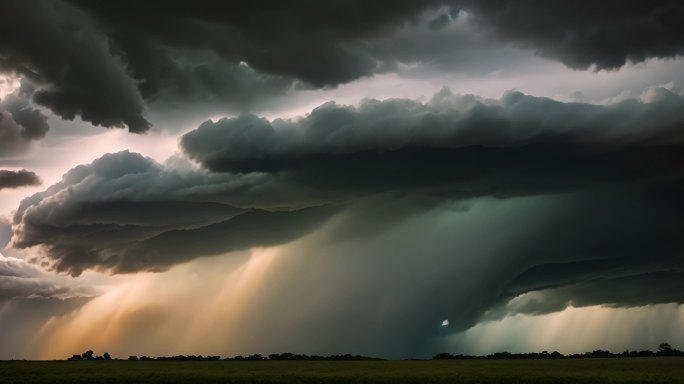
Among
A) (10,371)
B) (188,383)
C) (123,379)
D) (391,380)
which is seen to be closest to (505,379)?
(391,380)

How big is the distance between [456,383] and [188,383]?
4038 centimetres

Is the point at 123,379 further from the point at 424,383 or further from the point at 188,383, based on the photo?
the point at 424,383

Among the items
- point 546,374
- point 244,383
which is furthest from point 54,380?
point 546,374

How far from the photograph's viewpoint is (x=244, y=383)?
102312mm

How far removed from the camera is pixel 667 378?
10375 centimetres

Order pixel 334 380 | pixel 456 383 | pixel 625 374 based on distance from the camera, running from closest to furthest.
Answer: pixel 456 383
pixel 334 380
pixel 625 374

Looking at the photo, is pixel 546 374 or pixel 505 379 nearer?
pixel 505 379

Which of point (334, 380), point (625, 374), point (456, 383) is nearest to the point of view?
point (456, 383)

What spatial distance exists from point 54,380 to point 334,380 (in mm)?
42663

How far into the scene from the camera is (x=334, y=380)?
106 metres

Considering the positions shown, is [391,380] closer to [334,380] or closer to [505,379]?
[334,380]

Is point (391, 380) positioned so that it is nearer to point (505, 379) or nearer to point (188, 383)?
point (505, 379)

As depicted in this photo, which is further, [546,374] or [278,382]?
[546,374]

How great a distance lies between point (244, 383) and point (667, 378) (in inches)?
2527
